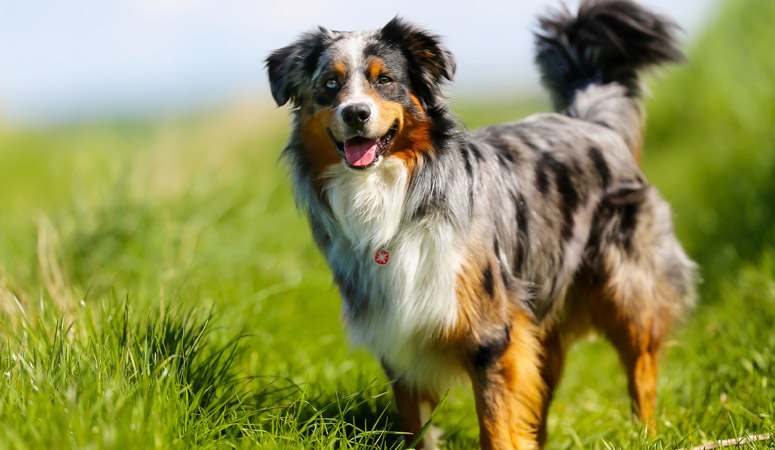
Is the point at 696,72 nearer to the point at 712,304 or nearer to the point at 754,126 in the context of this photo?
the point at 754,126

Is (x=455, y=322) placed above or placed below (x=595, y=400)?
above

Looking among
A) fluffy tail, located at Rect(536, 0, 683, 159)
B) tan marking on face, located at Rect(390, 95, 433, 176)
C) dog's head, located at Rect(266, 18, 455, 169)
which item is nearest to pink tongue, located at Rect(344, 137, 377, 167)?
dog's head, located at Rect(266, 18, 455, 169)

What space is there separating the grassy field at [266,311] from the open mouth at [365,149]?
586mm

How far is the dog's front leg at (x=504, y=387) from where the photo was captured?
3.56 metres

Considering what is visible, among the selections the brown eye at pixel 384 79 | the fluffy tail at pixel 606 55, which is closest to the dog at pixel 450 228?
the brown eye at pixel 384 79

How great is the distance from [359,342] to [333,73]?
1370 millimetres

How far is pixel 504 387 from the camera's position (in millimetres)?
3590

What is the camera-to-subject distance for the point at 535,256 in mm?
4117

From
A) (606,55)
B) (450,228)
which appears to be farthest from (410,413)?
(606,55)

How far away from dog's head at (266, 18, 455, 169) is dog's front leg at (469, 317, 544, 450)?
106 centimetres

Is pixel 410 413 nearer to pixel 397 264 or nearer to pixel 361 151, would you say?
pixel 397 264

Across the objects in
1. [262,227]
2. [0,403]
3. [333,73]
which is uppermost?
[333,73]

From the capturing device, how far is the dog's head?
3.47m

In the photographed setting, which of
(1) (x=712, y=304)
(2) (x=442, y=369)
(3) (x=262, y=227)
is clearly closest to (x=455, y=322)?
(2) (x=442, y=369)
